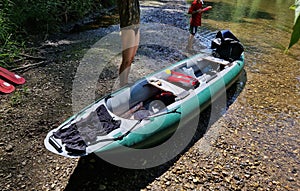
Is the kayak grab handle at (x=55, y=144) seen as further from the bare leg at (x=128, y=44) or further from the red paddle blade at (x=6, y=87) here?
the red paddle blade at (x=6, y=87)

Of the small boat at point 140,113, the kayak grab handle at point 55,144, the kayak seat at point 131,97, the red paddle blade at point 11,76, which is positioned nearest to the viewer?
the kayak grab handle at point 55,144

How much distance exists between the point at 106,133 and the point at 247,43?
301 inches

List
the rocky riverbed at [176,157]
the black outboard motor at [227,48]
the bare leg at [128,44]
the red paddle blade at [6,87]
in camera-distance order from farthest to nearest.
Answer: the black outboard motor at [227,48], the red paddle blade at [6,87], the bare leg at [128,44], the rocky riverbed at [176,157]

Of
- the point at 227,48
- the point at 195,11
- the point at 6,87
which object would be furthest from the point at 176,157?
the point at 195,11

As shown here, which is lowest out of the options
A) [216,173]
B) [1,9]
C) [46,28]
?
[216,173]

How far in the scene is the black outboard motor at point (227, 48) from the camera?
614cm

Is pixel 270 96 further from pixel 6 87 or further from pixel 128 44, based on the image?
pixel 6 87

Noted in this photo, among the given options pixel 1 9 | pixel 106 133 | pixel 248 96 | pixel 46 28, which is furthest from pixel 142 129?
pixel 46 28

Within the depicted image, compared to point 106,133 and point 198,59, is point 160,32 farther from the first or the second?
point 106,133

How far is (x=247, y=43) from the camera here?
9.28 meters

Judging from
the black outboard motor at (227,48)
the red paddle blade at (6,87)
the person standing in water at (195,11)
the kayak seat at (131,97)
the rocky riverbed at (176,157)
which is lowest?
the rocky riverbed at (176,157)

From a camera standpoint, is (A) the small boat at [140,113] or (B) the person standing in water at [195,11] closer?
(A) the small boat at [140,113]

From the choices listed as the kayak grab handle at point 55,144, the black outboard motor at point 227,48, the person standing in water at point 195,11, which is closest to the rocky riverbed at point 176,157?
the kayak grab handle at point 55,144

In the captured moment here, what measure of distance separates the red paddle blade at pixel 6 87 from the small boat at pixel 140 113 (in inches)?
89.9
